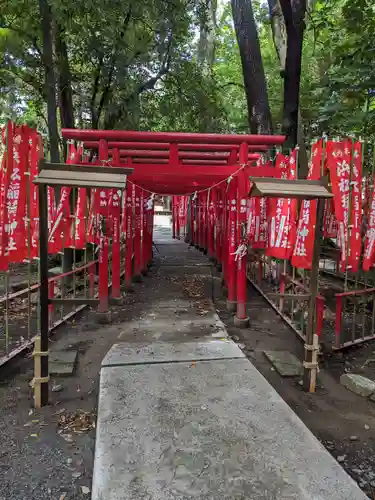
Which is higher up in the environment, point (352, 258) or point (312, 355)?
point (352, 258)

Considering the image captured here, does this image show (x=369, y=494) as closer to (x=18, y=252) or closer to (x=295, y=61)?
(x=18, y=252)

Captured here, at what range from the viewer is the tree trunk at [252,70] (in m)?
9.38

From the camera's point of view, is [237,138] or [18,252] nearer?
[18,252]

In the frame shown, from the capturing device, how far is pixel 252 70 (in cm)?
952

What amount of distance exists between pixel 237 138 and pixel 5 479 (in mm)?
5650

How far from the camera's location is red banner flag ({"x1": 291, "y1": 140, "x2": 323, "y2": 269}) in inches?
214

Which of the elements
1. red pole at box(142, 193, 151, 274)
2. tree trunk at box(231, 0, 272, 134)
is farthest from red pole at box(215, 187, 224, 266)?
tree trunk at box(231, 0, 272, 134)

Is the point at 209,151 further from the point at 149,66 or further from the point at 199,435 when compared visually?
the point at 199,435

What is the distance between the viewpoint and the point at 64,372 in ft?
16.2

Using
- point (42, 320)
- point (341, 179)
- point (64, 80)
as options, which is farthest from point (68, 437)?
point (64, 80)

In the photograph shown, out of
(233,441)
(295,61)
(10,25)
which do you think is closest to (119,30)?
(10,25)

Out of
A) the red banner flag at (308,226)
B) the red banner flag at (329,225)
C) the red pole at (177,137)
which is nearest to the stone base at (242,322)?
the red banner flag at (308,226)

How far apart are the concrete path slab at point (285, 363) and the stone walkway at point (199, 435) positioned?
0.64m

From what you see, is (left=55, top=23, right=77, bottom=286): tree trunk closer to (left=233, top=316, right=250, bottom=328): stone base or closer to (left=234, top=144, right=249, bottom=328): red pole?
(left=234, top=144, right=249, bottom=328): red pole
